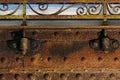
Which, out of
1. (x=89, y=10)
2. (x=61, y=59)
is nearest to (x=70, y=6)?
(x=89, y=10)

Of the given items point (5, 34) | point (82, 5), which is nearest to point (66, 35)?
point (82, 5)

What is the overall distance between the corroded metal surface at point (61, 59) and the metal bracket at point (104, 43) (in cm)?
8

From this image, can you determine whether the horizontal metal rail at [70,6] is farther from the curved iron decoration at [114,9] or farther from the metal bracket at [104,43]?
the metal bracket at [104,43]

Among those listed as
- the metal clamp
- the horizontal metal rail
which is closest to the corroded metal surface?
the metal clamp

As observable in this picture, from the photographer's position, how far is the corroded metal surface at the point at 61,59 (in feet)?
19.4

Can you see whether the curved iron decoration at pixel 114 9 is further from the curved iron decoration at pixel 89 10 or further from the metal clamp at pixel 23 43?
the metal clamp at pixel 23 43

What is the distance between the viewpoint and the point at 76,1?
5.88 meters

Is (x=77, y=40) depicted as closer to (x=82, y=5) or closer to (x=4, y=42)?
(x=82, y=5)

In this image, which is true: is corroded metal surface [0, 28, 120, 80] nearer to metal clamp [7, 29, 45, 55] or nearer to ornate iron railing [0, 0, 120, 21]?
metal clamp [7, 29, 45, 55]

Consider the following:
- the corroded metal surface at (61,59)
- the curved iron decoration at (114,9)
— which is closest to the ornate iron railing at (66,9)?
the curved iron decoration at (114,9)

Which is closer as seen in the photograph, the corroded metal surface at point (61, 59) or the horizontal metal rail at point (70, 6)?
the horizontal metal rail at point (70, 6)

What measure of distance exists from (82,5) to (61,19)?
0.42 m

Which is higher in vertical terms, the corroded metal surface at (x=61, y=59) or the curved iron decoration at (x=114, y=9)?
the curved iron decoration at (x=114, y=9)

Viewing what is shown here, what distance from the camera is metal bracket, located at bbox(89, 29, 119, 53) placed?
5793 mm
